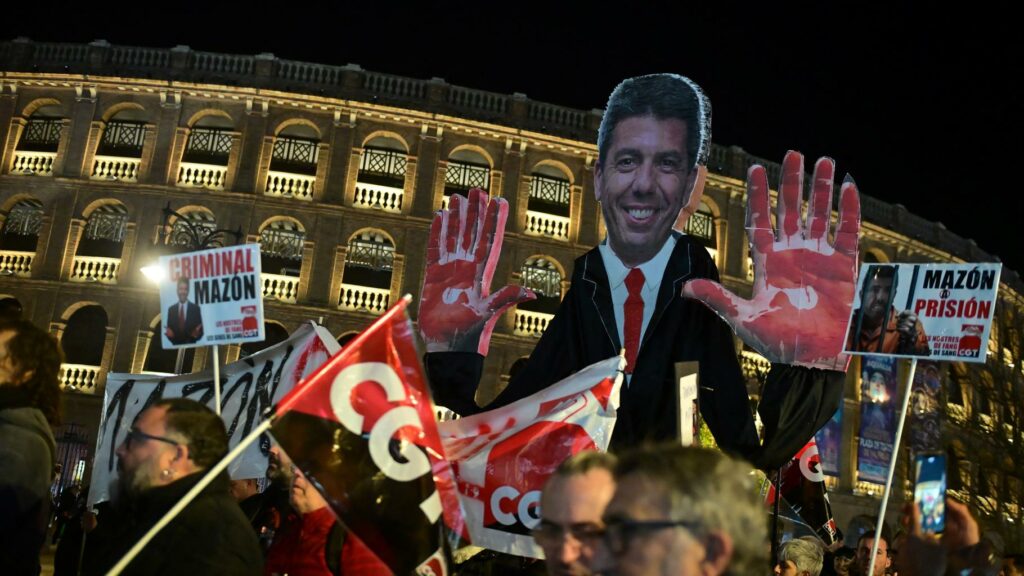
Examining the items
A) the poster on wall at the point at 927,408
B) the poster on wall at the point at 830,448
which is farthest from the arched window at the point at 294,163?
the poster on wall at the point at 927,408

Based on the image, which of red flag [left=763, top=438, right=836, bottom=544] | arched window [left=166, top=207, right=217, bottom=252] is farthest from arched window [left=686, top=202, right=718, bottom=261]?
red flag [left=763, top=438, right=836, bottom=544]

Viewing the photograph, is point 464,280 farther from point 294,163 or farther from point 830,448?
point 830,448

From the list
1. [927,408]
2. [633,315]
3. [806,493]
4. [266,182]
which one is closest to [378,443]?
[633,315]

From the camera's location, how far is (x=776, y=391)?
495cm

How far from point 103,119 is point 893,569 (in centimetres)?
2494

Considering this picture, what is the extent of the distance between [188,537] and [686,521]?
68.5 inches

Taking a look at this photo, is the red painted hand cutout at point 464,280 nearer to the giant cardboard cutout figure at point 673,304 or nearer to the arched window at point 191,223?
the giant cardboard cutout figure at point 673,304

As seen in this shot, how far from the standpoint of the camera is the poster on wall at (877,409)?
25672 mm

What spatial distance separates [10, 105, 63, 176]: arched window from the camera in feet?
87.5

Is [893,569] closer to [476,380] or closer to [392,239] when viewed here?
[476,380]

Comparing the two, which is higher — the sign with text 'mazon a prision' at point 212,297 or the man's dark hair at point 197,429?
the sign with text 'mazon a prision' at point 212,297

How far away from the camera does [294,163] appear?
1062 inches

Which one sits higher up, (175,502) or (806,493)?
(806,493)

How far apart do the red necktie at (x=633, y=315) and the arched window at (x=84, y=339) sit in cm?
2276
